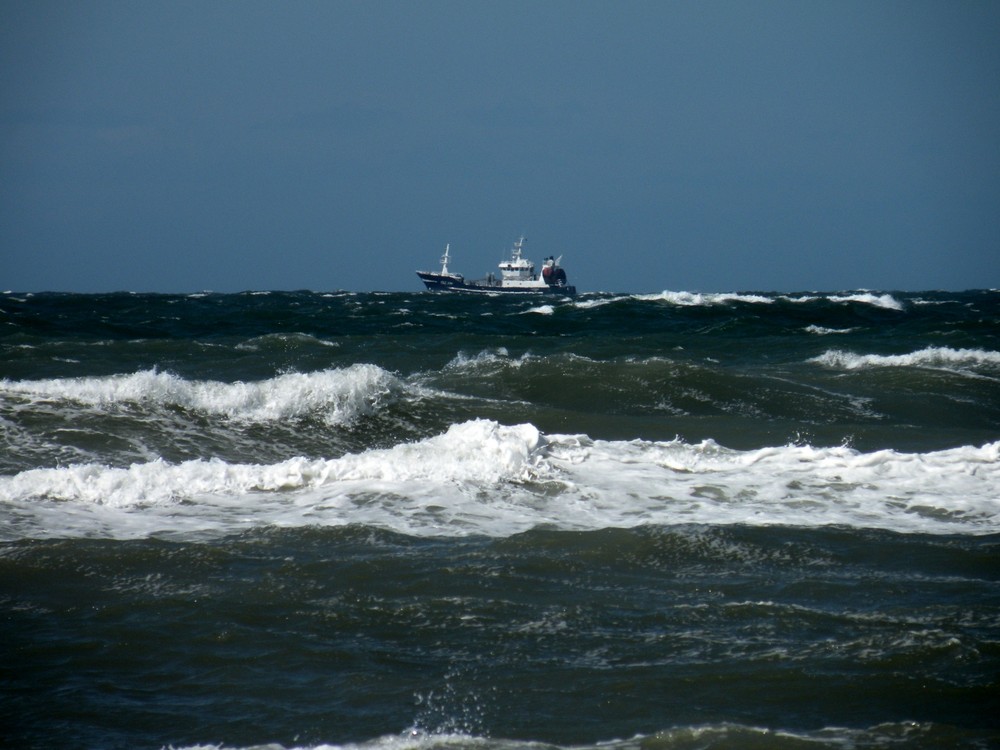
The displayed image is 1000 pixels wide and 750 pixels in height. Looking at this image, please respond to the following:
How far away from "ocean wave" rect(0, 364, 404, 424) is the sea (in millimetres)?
46

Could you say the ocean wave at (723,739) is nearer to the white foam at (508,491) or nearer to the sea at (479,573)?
the sea at (479,573)

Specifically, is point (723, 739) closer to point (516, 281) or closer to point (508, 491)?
point (508, 491)

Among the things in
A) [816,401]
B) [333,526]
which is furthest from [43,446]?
[816,401]

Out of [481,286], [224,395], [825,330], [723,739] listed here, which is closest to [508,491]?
[723,739]

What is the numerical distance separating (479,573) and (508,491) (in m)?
2.21

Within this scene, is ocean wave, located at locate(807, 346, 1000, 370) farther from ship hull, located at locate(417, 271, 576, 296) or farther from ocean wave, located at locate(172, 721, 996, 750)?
ship hull, located at locate(417, 271, 576, 296)

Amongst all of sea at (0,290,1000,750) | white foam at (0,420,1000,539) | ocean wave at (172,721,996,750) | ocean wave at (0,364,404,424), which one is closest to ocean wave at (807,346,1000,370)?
sea at (0,290,1000,750)

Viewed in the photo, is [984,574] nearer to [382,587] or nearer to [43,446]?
[382,587]

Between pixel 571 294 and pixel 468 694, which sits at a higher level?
pixel 571 294

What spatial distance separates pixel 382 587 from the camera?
219 inches

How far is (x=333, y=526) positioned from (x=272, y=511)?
737 millimetres

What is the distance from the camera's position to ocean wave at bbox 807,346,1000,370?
19250 mm

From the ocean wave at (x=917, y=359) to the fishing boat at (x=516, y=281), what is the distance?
50.8m

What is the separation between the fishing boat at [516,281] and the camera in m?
71.7
